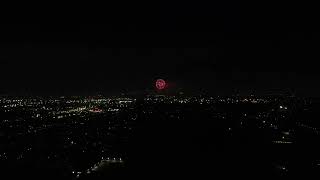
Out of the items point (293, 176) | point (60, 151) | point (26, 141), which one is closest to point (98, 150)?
point (60, 151)

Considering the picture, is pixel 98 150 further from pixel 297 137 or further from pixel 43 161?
pixel 297 137

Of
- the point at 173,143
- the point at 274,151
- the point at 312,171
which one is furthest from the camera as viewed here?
the point at 173,143

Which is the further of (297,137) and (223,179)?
(297,137)

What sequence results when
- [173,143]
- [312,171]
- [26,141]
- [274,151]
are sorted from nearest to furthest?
[312,171]
[274,151]
[173,143]
[26,141]

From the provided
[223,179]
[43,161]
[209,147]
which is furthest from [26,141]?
[223,179]

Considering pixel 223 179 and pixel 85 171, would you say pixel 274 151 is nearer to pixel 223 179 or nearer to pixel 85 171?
pixel 223 179

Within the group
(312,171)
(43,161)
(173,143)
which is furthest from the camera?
(173,143)

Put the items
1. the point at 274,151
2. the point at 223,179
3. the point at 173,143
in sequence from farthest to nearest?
the point at 173,143 → the point at 274,151 → the point at 223,179

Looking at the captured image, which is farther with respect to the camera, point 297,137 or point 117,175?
point 297,137
